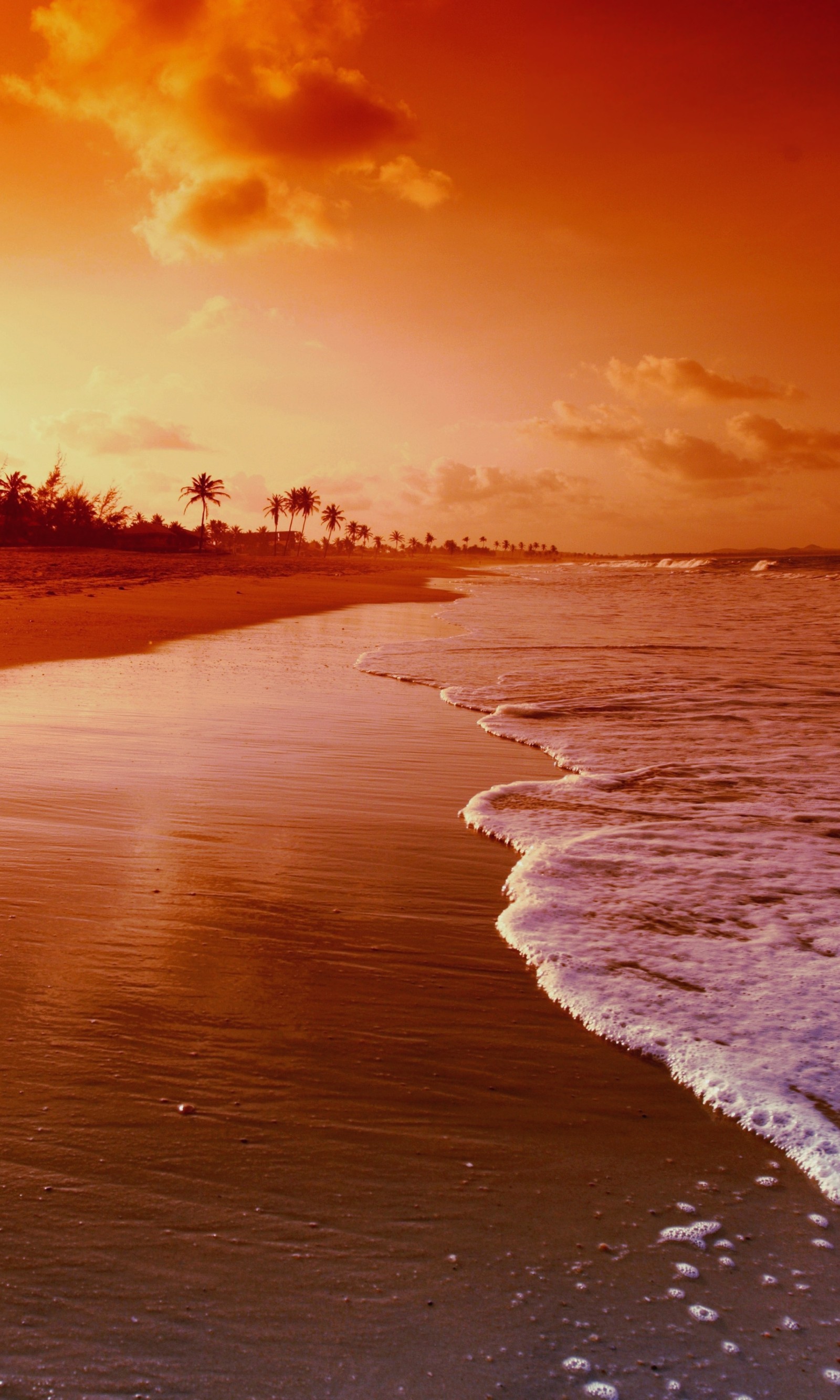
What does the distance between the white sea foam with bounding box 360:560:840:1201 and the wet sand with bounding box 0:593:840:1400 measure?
0.20 metres

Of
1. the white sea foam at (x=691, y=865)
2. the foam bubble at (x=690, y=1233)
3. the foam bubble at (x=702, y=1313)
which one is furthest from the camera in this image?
the white sea foam at (x=691, y=865)

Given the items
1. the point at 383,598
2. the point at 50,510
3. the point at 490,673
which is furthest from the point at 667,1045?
the point at 50,510

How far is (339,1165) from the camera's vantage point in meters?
2.20

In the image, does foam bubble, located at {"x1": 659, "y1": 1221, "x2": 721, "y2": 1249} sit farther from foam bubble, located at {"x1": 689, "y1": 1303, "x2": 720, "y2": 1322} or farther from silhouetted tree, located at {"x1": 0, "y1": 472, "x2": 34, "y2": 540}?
silhouetted tree, located at {"x1": 0, "y1": 472, "x2": 34, "y2": 540}

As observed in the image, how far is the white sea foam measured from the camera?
2887 millimetres

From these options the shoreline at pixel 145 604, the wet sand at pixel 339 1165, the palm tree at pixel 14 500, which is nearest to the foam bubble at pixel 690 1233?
the wet sand at pixel 339 1165

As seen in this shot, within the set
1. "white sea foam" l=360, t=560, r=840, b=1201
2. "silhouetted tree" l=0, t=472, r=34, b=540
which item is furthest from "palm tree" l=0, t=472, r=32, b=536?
"white sea foam" l=360, t=560, r=840, b=1201

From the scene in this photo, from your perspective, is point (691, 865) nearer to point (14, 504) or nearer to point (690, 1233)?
point (690, 1233)

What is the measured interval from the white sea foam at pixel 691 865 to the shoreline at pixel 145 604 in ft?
16.6

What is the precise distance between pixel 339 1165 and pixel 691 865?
2957mm

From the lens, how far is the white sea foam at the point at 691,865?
2.89 meters

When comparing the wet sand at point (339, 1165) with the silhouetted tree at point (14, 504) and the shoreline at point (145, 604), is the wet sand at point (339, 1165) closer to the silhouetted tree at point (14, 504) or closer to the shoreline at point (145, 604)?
the shoreline at point (145, 604)

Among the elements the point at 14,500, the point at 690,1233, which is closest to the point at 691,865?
the point at 690,1233

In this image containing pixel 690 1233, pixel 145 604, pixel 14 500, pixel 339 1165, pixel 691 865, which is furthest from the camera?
pixel 14 500
